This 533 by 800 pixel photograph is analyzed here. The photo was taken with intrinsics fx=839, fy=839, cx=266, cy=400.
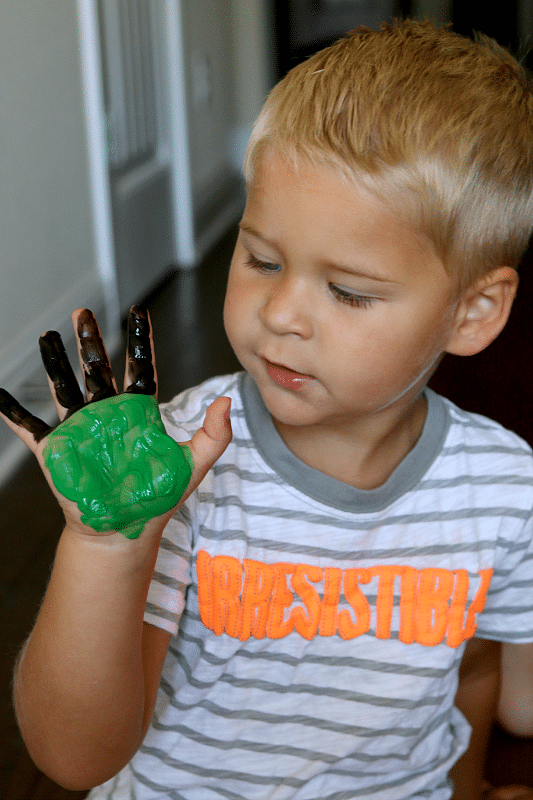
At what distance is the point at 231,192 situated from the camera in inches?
173

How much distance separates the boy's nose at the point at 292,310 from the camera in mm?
674

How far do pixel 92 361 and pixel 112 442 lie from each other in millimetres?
79

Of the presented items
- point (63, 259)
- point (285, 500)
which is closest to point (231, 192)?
point (63, 259)

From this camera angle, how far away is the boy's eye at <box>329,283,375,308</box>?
2.22ft

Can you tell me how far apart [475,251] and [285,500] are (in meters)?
0.29

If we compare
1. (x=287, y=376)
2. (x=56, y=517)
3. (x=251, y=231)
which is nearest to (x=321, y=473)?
(x=287, y=376)

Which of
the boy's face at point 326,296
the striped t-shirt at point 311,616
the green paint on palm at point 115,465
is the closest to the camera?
the green paint on palm at point 115,465

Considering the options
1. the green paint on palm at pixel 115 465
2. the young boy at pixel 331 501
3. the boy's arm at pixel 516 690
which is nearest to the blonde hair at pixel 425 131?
the young boy at pixel 331 501

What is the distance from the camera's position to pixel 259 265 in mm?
721

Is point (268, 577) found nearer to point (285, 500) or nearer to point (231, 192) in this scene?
point (285, 500)

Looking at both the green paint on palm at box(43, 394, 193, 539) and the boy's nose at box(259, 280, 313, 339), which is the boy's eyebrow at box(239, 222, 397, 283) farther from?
the green paint on palm at box(43, 394, 193, 539)

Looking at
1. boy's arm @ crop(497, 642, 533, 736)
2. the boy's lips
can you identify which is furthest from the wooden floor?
the boy's lips

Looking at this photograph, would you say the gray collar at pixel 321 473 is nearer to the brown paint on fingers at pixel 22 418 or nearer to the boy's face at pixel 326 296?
the boy's face at pixel 326 296

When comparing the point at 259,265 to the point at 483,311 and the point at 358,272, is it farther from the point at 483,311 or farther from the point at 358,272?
the point at 483,311
